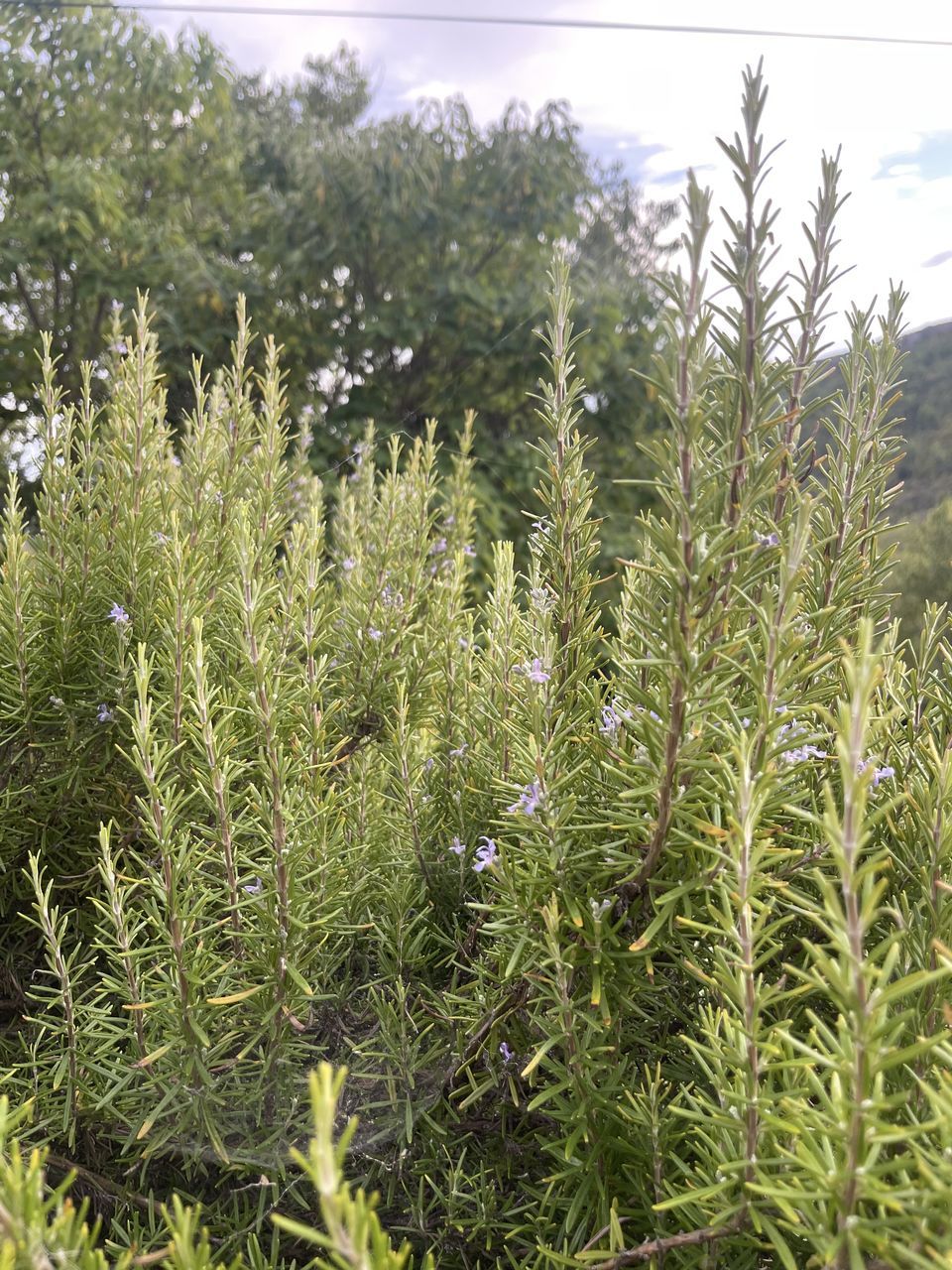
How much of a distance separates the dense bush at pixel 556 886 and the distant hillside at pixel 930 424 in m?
0.99

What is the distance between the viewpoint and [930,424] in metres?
1.87

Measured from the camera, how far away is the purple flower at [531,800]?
72 cm

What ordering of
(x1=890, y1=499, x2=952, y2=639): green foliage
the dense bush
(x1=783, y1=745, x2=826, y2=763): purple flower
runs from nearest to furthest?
the dense bush → (x1=783, y1=745, x2=826, y2=763): purple flower → (x1=890, y1=499, x2=952, y2=639): green foliage

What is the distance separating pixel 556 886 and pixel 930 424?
161cm

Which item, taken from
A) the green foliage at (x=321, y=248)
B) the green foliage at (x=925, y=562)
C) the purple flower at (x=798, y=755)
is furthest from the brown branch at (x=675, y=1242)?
the green foliage at (x=321, y=248)

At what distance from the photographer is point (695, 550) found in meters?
0.64

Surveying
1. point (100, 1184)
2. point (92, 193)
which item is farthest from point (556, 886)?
point (92, 193)

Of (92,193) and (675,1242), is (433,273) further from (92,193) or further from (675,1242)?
(675,1242)

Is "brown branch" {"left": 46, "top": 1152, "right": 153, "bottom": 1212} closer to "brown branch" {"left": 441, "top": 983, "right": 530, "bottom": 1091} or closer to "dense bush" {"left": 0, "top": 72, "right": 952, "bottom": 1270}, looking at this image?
"dense bush" {"left": 0, "top": 72, "right": 952, "bottom": 1270}

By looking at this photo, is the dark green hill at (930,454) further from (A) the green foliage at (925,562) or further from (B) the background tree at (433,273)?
(B) the background tree at (433,273)

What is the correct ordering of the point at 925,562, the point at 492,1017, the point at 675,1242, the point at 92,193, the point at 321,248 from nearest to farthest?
the point at 675,1242
the point at 492,1017
the point at 925,562
the point at 92,193
the point at 321,248

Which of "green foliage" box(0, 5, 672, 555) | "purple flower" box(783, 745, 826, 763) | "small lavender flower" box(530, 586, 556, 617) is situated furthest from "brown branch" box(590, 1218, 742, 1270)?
"green foliage" box(0, 5, 672, 555)

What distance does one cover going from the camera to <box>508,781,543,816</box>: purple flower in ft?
2.38

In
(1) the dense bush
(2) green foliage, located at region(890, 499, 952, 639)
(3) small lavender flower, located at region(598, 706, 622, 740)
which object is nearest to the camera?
(1) the dense bush
